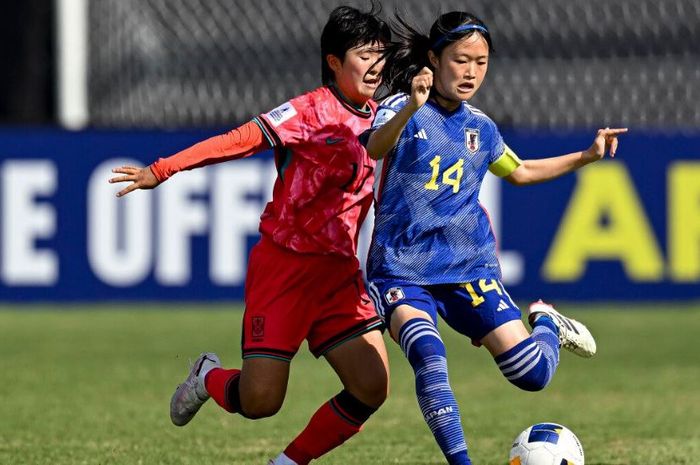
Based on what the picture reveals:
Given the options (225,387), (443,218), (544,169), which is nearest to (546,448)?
(443,218)

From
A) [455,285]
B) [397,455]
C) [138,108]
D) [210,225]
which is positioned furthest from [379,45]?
[138,108]

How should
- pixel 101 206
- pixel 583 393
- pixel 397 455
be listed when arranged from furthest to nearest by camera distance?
1. pixel 101 206
2. pixel 583 393
3. pixel 397 455

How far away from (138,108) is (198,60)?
81cm

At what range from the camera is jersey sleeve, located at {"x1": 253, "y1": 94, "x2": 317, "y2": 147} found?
6.11 meters

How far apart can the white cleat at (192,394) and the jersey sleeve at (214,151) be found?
1101 millimetres

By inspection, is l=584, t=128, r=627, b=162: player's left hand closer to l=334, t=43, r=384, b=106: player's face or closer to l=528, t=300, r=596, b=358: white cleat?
l=528, t=300, r=596, b=358: white cleat

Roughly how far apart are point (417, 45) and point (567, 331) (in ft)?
4.53

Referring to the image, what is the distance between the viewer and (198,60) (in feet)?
51.2

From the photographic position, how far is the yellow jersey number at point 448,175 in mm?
5988

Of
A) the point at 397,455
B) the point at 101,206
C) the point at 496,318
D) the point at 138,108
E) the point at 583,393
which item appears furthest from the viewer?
the point at 138,108

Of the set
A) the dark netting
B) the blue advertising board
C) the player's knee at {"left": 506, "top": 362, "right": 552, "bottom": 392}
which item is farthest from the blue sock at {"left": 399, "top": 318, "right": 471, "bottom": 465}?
the dark netting

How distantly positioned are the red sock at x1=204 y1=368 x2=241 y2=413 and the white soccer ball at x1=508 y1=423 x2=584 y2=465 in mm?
1211

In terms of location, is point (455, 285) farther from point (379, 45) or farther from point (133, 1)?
point (133, 1)

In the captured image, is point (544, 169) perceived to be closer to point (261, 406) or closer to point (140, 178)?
point (261, 406)
